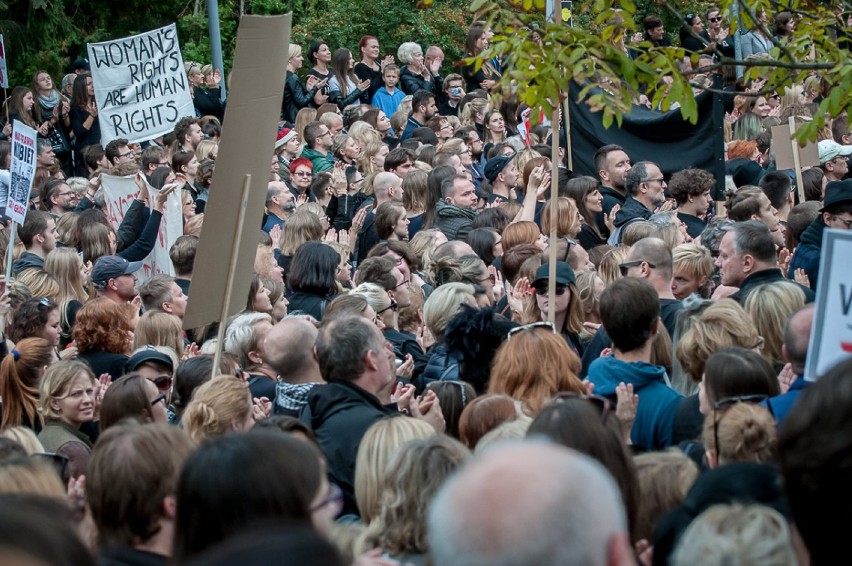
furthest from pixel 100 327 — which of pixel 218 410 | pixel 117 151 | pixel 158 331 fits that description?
pixel 117 151

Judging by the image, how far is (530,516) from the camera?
7.13ft

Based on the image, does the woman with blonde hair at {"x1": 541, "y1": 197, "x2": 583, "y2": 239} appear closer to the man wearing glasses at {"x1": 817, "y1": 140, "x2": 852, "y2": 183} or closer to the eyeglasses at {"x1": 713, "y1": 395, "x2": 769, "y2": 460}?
the man wearing glasses at {"x1": 817, "y1": 140, "x2": 852, "y2": 183}

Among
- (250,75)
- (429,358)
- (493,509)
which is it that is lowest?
(429,358)

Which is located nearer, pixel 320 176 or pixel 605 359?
pixel 605 359

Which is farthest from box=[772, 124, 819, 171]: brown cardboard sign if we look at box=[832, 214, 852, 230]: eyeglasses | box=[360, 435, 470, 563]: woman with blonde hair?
box=[360, 435, 470, 563]: woman with blonde hair

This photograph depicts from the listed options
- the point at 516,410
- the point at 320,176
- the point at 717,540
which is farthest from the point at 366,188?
the point at 717,540

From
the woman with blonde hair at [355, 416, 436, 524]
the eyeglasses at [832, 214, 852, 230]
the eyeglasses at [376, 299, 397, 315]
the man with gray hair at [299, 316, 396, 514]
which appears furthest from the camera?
the eyeglasses at [832, 214, 852, 230]

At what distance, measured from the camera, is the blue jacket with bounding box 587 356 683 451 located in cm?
562

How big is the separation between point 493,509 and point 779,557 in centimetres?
87

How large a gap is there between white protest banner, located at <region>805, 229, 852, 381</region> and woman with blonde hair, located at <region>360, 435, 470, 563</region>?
1324 millimetres

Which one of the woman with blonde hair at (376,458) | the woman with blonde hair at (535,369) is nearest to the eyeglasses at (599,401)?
the woman with blonde hair at (376,458)

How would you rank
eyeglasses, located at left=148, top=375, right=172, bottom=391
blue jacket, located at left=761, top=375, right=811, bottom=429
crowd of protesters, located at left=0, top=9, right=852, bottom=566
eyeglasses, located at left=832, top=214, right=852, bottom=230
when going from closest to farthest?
crowd of protesters, located at left=0, top=9, right=852, bottom=566 → blue jacket, located at left=761, top=375, right=811, bottom=429 → eyeglasses, located at left=148, top=375, right=172, bottom=391 → eyeglasses, located at left=832, top=214, right=852, bottom=230

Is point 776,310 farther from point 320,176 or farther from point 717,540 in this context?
point 320,176

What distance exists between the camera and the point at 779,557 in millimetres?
2715
